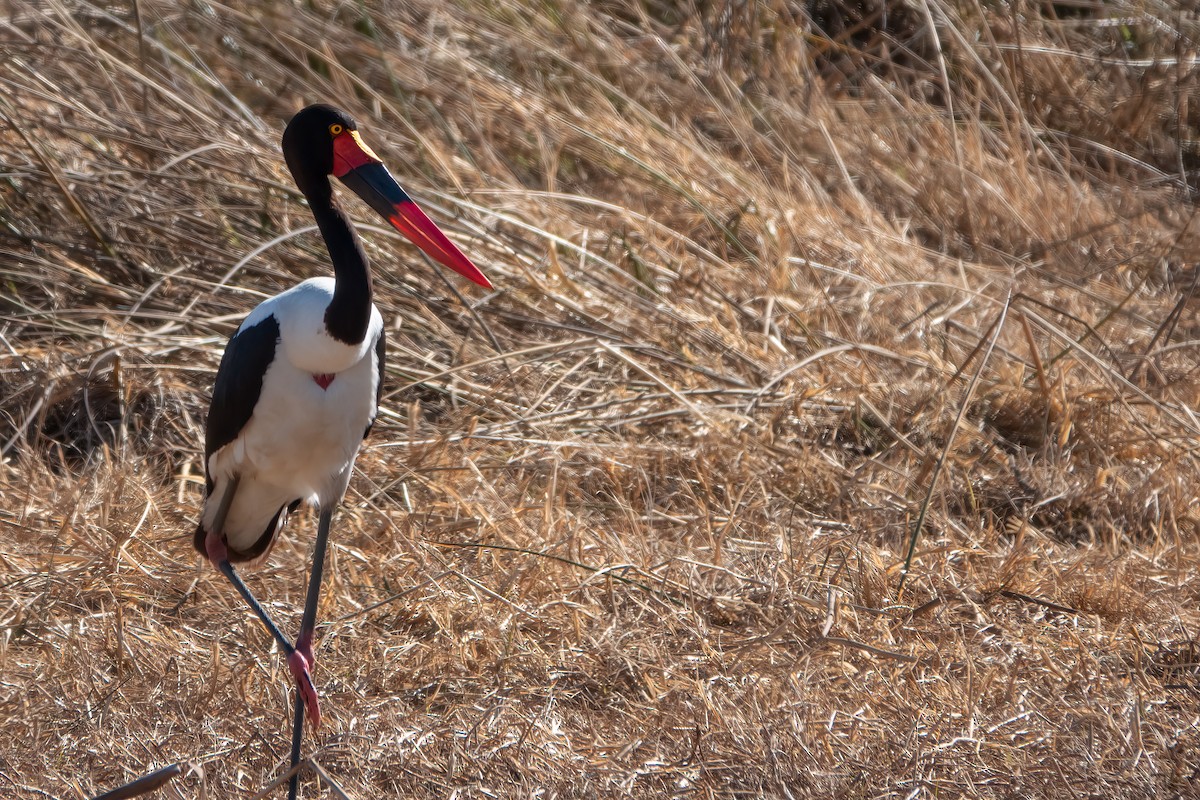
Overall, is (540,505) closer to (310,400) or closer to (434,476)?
(434,476)

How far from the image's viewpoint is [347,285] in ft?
9.01

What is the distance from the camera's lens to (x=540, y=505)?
383cm

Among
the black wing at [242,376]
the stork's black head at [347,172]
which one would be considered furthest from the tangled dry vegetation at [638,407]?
the stork's black head at [347,172]

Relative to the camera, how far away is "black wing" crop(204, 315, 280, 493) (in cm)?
293

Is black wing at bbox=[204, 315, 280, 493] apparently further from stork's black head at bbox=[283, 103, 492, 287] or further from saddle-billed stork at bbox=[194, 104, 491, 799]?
stork's black head at bbox=[283, 103, 492, 287]

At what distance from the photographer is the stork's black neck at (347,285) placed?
2.75 m

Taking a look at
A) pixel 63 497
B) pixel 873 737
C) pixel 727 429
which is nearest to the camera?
pixel 873 737

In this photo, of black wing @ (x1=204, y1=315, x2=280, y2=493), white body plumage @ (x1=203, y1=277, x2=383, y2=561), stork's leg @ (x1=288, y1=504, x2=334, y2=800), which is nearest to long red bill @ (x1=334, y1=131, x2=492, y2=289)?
white body plumage @ (x1=203, y1=277, x2=383, y2=561)

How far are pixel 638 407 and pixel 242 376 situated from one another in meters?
1.65

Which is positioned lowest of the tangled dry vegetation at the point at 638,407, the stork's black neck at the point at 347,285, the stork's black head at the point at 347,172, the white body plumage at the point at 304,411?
the tangled dry vegetation at the point at 638,407

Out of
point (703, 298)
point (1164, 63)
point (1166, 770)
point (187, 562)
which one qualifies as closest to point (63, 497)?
point (187, 562)

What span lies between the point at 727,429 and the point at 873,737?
59.8 inches

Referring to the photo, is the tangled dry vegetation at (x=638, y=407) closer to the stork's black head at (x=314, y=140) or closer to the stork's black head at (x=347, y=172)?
the stork's black head at (x=347, y=172)

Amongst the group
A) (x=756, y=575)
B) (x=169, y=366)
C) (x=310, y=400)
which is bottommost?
(x=756, y=575)
